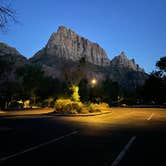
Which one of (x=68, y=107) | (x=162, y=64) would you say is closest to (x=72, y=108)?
(x=68, y=107)

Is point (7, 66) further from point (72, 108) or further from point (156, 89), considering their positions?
point (156, 89)

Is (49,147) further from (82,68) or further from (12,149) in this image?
(82,68)

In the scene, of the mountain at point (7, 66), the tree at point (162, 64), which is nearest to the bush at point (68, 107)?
the mountain at point (7, 66)

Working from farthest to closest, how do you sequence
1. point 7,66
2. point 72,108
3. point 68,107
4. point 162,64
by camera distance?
point 162,64 < point 68,107 < point 72,108 < point 7,66

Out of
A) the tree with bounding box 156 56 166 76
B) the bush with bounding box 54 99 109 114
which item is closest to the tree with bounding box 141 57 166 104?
the tree with bounding box 156 56 166 76

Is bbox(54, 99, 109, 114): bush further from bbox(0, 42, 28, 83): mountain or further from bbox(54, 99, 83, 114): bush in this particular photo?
bbox(0, 42, 28, 83): mountain

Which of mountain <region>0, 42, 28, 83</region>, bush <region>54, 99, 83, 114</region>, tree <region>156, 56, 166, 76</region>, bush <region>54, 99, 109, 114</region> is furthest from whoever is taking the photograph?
tree <region>156, 56, 166, 76</region>

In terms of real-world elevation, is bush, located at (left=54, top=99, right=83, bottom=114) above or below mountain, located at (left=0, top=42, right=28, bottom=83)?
below

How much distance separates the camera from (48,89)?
69.6 meters

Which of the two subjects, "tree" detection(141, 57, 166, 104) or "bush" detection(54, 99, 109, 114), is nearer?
"bush" detection(54, 99, 109, 114)

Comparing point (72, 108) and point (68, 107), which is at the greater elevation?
point (68, 107)

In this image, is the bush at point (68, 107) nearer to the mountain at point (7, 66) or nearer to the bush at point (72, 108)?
the bush at point (72, 108)

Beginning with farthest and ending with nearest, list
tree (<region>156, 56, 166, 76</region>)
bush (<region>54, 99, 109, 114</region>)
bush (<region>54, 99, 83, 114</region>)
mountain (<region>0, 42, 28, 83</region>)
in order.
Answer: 1. tree (<region>156, 56, 166, 76</region>)
2. bush (<region>54, 99, 83, 114</region>)
3. bush (<region>54, 99, 109, 114</region>)
4. mountain (<region>0, 42, 28, 83</region>)

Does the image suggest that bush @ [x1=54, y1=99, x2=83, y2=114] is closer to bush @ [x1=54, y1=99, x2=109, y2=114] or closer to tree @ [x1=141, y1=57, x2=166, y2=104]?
bush @ [x1=54, y1=99, x2=109, y2=114]
